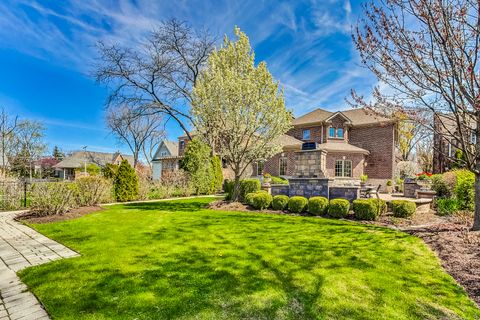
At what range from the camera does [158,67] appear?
64.6ft

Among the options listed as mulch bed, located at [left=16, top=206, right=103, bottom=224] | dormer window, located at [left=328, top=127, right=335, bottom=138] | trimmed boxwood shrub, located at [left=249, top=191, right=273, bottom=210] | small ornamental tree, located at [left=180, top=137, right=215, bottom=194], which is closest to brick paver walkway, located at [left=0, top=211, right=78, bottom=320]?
mulch bed, located at [left=16, top=206, right=103, bottom=224]

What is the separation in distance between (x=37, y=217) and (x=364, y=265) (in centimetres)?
1018

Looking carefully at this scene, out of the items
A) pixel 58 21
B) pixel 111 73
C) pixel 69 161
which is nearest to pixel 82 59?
pixel 111 73

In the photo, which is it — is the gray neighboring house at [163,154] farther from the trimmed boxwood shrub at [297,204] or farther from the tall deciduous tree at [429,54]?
the tall deciduous tree at [429,54]

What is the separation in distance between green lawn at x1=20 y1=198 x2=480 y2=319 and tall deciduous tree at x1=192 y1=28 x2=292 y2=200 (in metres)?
5.51

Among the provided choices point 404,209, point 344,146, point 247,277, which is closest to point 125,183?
point 247,277

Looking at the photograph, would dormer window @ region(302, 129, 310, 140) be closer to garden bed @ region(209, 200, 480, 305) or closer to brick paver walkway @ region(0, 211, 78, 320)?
garden bed @ region(209, 200, 480, 305)

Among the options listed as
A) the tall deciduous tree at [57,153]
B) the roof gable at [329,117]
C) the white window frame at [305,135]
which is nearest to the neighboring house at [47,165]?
the tall deciduous tree at [57,153]

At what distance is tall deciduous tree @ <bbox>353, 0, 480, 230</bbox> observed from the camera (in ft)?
17.9

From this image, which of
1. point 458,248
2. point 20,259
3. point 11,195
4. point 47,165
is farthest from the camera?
point 47,165

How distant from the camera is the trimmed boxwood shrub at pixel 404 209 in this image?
8.36m

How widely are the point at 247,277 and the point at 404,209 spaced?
7200 mm

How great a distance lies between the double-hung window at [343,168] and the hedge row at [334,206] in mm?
11709

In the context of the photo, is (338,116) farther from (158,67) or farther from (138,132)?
(138,132)
